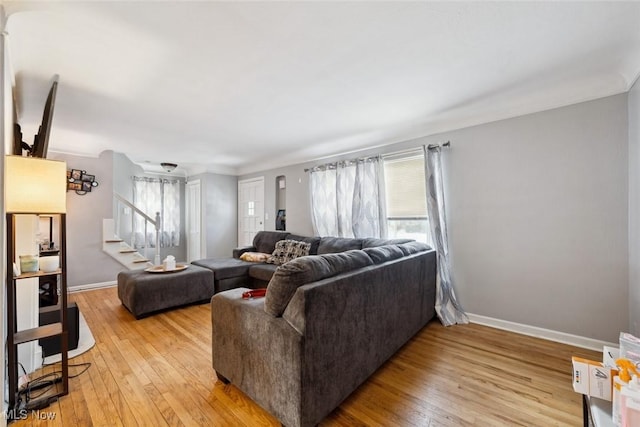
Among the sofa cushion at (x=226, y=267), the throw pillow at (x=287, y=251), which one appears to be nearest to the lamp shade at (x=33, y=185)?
the sofa cushion at (x=226, y=267)

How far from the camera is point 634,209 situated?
7.22 feet

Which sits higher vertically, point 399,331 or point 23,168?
point 23,168

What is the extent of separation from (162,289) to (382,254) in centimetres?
288

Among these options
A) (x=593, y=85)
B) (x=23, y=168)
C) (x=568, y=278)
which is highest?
(x=593, y=85)

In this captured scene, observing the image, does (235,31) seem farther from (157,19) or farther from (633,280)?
(633,280)

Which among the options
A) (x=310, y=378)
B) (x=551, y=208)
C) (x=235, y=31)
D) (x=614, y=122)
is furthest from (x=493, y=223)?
(x=235, y=31)

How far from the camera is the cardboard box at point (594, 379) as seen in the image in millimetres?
1143

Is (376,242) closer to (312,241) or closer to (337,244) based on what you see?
(337,244)

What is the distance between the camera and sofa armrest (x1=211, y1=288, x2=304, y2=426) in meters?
1.46

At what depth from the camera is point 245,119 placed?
3373mm

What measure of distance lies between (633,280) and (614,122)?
54.6 inches

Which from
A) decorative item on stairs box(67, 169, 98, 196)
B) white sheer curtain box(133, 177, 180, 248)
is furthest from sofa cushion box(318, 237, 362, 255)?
white sheer curtain box(133, 177, 180, 248)

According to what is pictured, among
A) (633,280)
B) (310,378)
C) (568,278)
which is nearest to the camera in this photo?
(310,378)

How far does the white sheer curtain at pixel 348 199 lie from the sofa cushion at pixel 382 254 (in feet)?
4.47
